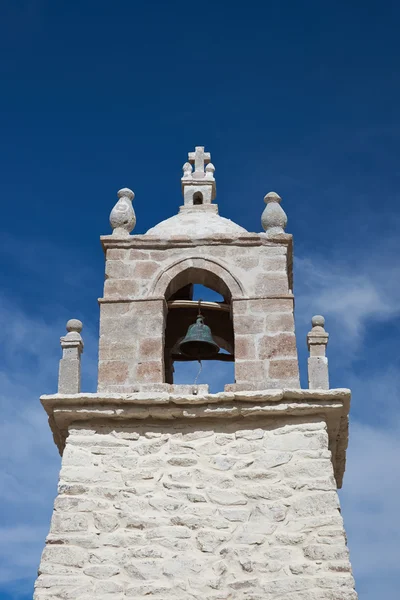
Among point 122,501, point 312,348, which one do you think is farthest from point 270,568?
point 312,348

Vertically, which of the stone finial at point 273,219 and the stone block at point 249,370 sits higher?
the stone finial at point 273,219

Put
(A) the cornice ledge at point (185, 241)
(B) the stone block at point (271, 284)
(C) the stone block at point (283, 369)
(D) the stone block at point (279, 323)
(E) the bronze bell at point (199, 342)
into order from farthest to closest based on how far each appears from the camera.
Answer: (A) the cornice ledge at point (185, 241), (B) the stone block at point (271, 284), (E) the bronze bell at point (199, 342), (D) the stone block at point (279, 323), (C) the stone block at point (283, 369)

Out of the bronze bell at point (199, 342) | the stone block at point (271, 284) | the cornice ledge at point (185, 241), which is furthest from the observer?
the cornice ledge at point (185, 241)

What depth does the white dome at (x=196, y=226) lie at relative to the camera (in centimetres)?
1038

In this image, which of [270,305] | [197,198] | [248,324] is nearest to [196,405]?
[248,324]

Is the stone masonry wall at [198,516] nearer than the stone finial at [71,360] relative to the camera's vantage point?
Yes

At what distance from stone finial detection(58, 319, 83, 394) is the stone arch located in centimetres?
93

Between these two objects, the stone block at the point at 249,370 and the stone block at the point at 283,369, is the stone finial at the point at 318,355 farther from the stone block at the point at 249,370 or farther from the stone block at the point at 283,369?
the stone block at the point at 249,370

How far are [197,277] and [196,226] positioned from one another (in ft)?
2.09

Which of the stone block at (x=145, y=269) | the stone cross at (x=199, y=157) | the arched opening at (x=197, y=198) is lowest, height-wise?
the stone block at (x=145, y=269)

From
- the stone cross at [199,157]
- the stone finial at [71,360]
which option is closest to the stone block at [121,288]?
the stone finial at [71,360]

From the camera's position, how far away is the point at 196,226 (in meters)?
10.6

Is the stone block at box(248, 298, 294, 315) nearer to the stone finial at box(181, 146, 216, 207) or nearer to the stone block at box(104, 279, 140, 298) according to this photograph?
the stone block at box(104, 279, 140, 298)

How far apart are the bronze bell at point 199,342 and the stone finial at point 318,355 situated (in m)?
1.06
